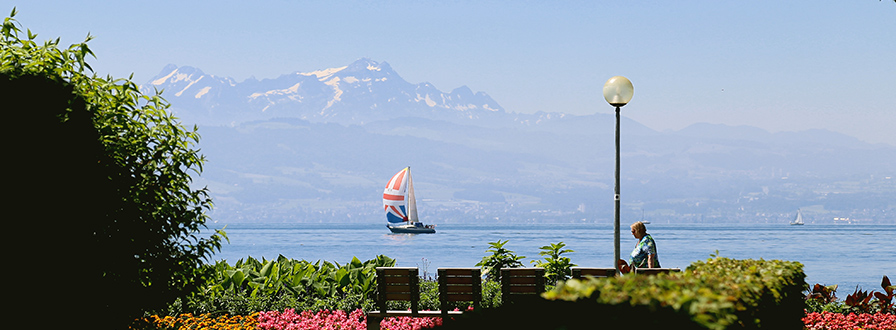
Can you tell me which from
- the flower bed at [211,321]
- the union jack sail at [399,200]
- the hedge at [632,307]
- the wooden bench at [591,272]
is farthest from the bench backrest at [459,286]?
the union jack sail at [399,200]

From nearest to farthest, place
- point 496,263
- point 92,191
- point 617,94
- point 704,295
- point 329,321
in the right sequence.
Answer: point 704,295 → point 92,191 → point 329,321 → point 617,94 → point 496,263

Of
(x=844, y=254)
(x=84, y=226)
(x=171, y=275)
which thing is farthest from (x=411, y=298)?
(x=844, y=254)

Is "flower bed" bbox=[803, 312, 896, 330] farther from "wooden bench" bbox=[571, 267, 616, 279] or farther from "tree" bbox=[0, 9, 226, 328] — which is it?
"tree" bbox=[0, 9, 226, 328]

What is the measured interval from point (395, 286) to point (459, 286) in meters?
0.84

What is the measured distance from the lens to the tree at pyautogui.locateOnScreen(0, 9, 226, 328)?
671 cm

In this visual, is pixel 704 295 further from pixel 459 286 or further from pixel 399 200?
pixel 399 200

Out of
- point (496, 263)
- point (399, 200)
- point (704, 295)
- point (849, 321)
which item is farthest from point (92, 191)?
point (399, 200)

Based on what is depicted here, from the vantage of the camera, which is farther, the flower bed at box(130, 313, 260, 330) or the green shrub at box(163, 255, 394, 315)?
the green shrub at box(163, 255, 394, 315)

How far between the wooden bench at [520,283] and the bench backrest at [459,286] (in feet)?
1.07

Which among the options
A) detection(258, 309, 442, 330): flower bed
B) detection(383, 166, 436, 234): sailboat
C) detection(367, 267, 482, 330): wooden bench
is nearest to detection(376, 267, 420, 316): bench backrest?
detection(367, 267, 482, 330): wooden bench

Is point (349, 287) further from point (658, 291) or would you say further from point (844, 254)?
point (844, 254)

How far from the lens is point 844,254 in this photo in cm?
8231

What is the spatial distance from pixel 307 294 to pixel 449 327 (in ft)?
24.9

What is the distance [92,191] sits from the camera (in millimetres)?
6992
